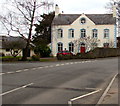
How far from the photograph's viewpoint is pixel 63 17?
62781 millimetres

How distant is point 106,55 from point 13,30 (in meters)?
18.5

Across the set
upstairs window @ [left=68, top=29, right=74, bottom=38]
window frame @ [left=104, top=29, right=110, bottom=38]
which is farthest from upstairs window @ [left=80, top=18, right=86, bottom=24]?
window frame @ [left=104, top=29, right=110, bottom=38]

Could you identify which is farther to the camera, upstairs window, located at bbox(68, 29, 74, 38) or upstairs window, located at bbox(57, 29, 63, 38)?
upstairs window, located at bbox(57, 29, 63, 38)

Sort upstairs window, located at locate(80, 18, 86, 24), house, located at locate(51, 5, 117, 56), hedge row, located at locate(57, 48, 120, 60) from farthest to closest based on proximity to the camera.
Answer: upstairs window, located at locate(80, 18, 86, 24)
house, located at locate(51, 5, 117, 56)
hedge row, located at locate(57, 48, 120, 60)

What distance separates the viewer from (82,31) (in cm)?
6078

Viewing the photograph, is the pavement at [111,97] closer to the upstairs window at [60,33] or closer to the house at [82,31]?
the house at [82,31]

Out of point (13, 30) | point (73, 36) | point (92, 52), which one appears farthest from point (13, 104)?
point (73, 36)

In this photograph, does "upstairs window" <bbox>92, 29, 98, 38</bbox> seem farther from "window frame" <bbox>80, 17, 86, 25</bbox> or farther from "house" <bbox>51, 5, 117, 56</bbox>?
"window frame" <bbox>80, 17, 86, 25</bbox>

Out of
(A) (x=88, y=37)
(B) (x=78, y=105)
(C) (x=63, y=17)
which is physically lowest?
(B) (x=78, y=105)

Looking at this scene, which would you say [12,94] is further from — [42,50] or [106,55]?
[42,50]

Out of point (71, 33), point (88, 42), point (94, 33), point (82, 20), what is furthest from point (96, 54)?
point (82, 20)

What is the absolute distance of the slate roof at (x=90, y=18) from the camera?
60.5 meters

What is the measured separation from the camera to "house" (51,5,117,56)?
59.7m

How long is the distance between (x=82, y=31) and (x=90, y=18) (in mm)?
3693
